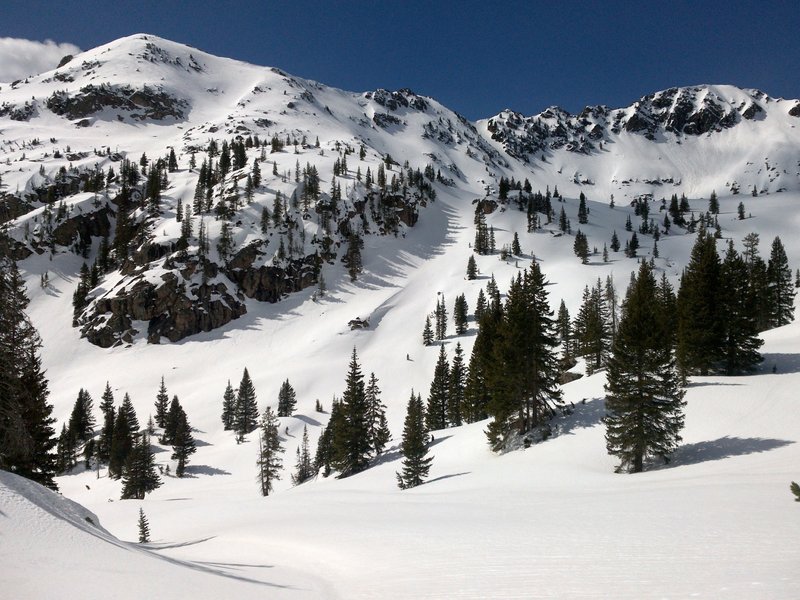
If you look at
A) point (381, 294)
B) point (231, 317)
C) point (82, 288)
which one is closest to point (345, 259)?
point (381, 294)

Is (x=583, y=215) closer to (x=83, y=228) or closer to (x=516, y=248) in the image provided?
(x=516, y=248)

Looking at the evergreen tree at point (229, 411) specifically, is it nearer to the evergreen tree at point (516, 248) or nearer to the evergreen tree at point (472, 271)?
the evergreen tree at point (472, 271)

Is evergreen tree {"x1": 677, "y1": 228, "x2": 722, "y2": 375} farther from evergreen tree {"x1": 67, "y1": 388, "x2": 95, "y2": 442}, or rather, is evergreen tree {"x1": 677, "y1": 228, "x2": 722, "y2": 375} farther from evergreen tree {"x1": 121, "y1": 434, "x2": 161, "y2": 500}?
evergreen tree {"x1": 67, "y1": 388, "x2": 95, "y2": 442}

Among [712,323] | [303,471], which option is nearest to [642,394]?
[712,323]

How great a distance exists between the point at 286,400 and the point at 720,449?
235ft

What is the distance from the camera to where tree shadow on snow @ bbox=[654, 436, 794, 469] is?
68.0 feet

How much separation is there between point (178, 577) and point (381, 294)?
423 ft

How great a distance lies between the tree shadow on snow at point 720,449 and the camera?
2072cm

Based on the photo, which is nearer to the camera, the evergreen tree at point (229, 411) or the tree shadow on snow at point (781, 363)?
the tree shadow on snow at point (781, 363)

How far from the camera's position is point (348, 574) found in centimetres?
951

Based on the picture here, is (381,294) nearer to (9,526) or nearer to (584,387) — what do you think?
(584,387)

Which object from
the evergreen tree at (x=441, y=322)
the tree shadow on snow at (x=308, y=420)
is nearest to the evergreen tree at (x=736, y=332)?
the tree shadow on snow at (x=308, y=420)

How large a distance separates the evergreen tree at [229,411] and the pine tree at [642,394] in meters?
70.6

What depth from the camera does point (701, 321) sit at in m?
32.6
